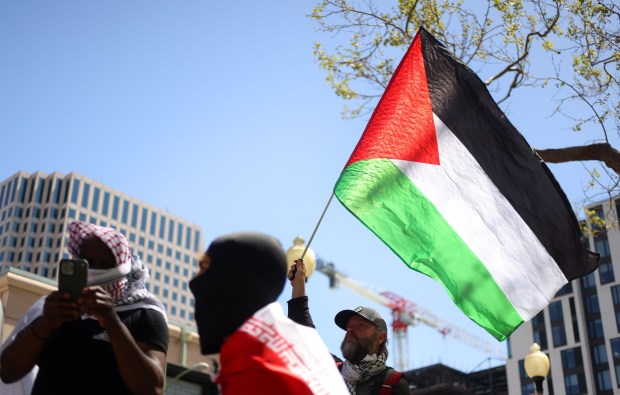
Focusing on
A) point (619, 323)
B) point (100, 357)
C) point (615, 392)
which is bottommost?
point (100, 357)

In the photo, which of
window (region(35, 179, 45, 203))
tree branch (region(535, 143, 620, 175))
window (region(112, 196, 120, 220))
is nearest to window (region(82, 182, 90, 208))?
window (region(112, 196, 120, 220))

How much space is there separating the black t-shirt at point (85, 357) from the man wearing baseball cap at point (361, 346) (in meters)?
1.30

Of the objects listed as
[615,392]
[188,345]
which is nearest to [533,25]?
[188,345]

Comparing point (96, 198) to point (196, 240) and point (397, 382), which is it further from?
point (397, 382)

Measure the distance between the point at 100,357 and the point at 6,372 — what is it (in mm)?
404

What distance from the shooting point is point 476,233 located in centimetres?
637

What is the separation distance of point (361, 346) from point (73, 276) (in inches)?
110

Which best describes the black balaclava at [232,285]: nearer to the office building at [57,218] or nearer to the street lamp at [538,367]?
the street lamp at [538,367]

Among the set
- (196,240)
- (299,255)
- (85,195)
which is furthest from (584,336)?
(196,240)

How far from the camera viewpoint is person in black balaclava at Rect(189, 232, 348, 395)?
294 centimetres

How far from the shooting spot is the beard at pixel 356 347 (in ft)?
18.9

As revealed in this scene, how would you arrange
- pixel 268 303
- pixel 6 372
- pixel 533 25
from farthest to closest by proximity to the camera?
pixel 533 25 → pixel 6 372 → pixel 268 303

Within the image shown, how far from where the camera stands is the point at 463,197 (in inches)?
255

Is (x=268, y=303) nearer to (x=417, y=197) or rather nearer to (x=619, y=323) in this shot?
(x=417, y=197)
